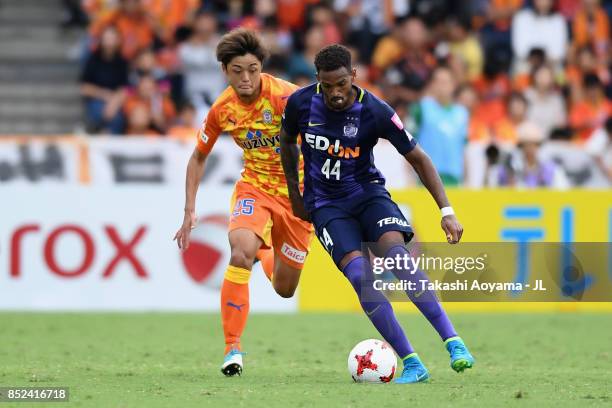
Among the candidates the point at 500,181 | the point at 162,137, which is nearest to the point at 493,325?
the point at 500,181

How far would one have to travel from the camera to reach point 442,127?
52.2 ft

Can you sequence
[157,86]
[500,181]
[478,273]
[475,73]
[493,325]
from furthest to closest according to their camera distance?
[475,73], [157,86], [500,181], [493,325], [478,273]

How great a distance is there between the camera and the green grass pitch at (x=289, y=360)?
7922mm

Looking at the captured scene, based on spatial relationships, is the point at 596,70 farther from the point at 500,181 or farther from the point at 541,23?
the point at 500,181

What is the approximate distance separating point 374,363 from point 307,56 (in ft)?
32.9

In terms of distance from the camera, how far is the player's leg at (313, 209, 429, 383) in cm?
852

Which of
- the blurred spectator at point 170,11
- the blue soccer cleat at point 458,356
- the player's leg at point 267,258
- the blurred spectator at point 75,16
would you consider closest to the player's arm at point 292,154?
the player's leg at point 267,258

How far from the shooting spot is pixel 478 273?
1036cm

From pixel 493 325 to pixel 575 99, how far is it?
232 inches

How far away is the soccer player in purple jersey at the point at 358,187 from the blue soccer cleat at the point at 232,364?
1.06m

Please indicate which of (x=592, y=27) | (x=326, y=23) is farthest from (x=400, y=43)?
(x=592, y=27)

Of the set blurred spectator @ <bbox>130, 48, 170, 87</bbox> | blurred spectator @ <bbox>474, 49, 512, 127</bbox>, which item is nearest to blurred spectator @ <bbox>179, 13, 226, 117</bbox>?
blurred spectator @ <bbox>130, 48, 170, 87</bbox>

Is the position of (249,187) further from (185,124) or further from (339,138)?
(185,124)

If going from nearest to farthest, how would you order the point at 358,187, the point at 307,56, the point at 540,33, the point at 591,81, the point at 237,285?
the point at 358,187 < the point at 237,285 < the point at 307,56 < the point at 591,81 < the point at 540,33
